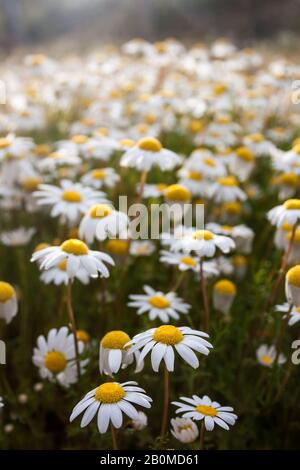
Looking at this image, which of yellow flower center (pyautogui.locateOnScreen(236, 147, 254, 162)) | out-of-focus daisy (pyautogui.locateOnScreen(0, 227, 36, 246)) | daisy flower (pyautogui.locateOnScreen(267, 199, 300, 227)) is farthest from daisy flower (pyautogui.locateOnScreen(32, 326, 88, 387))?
yellow flower center (pyautogui.locateOnScreen(236, 147, 254, 162))

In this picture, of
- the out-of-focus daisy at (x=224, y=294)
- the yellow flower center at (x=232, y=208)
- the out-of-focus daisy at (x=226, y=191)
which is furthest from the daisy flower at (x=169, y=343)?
the yellow flower center at (x=232, y=208)

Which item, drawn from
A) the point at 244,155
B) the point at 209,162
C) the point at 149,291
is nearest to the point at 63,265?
the point at 149,291

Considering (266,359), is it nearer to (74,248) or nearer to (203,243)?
(203,243)

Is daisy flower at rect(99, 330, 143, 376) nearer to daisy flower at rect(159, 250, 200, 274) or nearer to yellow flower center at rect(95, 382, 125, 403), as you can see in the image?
yellow flower center at rect(95, 382, 125, 403)

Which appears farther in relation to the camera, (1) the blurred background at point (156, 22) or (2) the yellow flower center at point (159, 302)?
(1) the blurred background at point (156, 22)

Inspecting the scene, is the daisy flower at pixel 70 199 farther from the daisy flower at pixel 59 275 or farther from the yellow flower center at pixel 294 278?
the yellow flower center at pixel 294 278

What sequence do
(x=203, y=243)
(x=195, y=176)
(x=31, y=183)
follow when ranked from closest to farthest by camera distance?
1. (x=203, y=243)
2. (x=195, y=176)
3. (x=31, y=183)

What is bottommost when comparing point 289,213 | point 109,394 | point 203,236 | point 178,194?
point 109,394

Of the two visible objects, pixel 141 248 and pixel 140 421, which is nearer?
pixel 140 421
